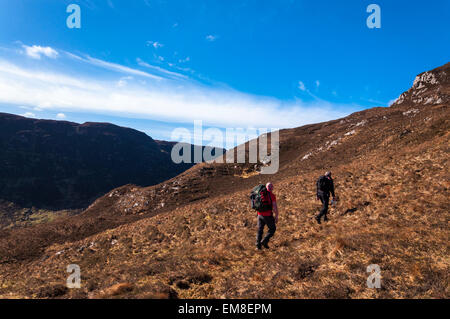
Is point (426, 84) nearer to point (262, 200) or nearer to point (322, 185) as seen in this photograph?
point (322, 185)

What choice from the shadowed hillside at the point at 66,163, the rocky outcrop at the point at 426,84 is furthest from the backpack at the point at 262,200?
the shadowed hillside at the point at 66,163

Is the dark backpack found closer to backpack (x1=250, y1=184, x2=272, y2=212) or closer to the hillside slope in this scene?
the hillside slope

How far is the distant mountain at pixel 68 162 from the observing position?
286 ft

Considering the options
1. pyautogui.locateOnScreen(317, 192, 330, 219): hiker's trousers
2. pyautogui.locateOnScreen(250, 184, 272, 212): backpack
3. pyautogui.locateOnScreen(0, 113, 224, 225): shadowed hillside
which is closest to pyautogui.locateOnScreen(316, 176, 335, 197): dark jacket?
pyautogui.locateOnScreen(317, 192, 330, 219): hiker's trousers

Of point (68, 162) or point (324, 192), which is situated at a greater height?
point (68, 162)

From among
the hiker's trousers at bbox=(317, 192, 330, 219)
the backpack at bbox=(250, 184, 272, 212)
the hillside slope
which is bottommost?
the hillside slope

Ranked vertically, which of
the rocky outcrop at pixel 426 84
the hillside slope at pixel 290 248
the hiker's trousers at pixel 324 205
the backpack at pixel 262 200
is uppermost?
the rocky outcrop at pixel 426 84

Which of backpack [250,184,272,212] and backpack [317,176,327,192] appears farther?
backpack [317,176,327,192]

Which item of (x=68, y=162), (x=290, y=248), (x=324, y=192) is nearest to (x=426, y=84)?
(x=324, y=192)

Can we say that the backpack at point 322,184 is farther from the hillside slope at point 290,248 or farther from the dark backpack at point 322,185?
the hillside slope at point 290,248

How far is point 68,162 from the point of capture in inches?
4520

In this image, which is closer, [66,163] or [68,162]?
[66,163]

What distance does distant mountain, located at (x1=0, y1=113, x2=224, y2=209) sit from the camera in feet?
286
